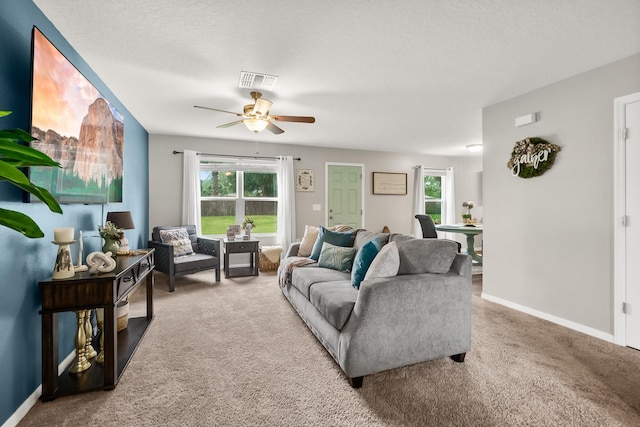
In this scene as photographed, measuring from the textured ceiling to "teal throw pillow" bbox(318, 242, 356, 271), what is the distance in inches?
67.5

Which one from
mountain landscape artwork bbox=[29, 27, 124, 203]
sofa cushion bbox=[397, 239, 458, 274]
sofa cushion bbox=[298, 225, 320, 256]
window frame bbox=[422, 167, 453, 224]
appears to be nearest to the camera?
mountain landscape artwork bbox=[29, 27, 124, 203]

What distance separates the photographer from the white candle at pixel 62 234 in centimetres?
177

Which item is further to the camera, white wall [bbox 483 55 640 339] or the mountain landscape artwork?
white wall [bbox 483 55 640 339]

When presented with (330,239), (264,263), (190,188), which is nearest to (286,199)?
(264,263)

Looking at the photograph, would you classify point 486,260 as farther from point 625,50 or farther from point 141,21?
point 141,21

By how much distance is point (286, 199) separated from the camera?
5.76 meters

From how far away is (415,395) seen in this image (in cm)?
180

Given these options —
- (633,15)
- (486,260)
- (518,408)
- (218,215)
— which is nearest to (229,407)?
(518,408)

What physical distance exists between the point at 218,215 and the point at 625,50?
5.62 m

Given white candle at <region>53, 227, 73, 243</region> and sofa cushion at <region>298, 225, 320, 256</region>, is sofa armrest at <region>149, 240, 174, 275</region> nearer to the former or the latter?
sofa cushion at <region>298, 225, 320, 256</region>

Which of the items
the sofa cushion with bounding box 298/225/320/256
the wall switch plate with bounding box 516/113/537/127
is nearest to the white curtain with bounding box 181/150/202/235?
the sofa cushion with bounding box 298/225/320/256

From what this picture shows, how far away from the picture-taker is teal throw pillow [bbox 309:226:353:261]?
3.32 metres

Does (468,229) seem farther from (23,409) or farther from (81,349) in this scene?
(23,409)

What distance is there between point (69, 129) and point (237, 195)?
372 cm
